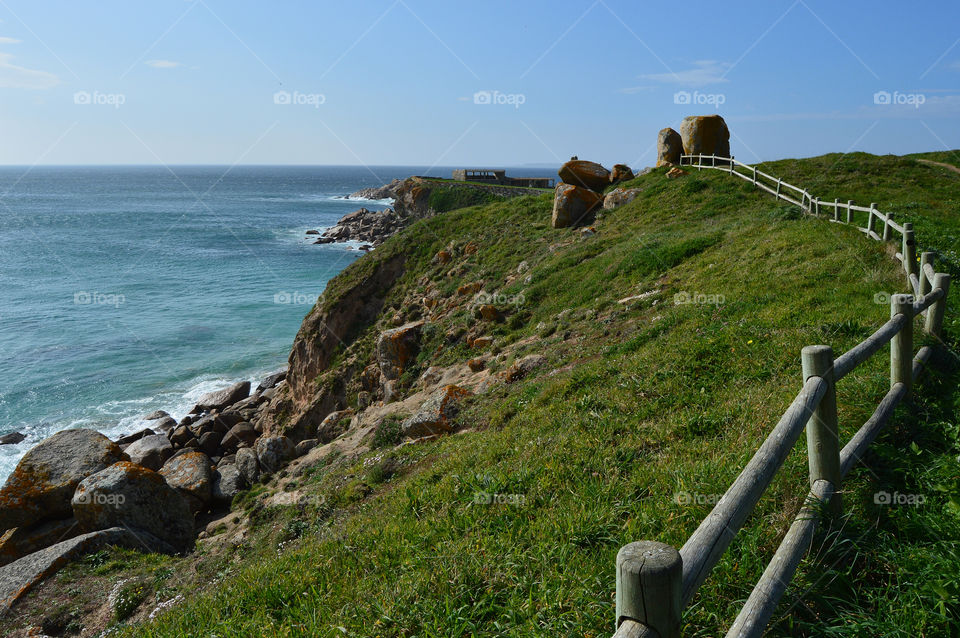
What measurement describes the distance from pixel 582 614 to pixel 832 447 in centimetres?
222

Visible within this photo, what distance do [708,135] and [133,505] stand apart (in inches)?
1394

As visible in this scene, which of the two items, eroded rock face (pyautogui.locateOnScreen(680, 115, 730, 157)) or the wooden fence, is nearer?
the wooden fence

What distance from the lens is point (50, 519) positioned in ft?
45.9

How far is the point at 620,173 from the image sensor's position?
33.3 metres

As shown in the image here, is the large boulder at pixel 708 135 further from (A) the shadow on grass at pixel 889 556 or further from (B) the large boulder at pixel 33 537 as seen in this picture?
(B) the large boulder at pixel 33 537

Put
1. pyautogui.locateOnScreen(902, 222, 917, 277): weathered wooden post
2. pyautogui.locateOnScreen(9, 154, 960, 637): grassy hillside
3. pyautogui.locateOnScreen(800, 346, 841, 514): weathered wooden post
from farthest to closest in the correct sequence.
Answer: pyautogui.locateOnScreen(902, 222, 917, 277): weathered wooden post, pyautogui.locateOnScreen(800, 346, 841, 514): weathered wooden post, pyautogui.locateOnScreen(9, 154, 960, 637): grassy hillside

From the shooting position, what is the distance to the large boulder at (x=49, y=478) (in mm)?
13664

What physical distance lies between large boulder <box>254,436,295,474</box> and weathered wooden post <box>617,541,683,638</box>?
58.0 feet

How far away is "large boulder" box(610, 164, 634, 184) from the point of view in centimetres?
3312

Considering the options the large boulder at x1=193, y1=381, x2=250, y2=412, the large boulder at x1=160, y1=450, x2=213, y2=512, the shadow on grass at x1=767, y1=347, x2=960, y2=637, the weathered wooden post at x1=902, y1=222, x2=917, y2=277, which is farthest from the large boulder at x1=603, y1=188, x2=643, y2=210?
the shadow on grass at x1=767, y1=347, x2=960, y2=637

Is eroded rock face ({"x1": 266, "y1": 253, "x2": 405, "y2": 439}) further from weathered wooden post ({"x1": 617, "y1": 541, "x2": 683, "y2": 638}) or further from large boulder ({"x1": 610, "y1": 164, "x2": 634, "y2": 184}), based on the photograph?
weathered wooden post ({"x1": 617, "y1": 541, "x2": 683, "y2": 638})

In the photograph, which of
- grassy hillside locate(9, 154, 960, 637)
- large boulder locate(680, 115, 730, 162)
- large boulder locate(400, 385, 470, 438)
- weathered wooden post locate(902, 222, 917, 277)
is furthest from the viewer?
large boulder locate(680, 115, 730, 162)

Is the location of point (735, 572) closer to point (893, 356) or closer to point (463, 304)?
point (893, 356)

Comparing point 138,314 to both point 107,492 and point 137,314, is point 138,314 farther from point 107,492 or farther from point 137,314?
point 107,492
